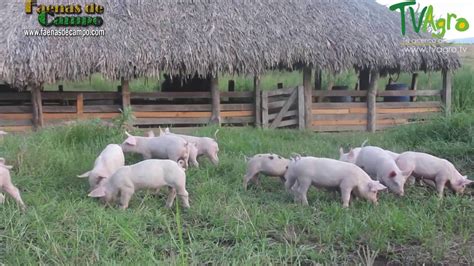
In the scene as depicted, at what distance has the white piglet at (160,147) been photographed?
557cm

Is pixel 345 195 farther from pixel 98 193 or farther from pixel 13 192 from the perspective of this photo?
pixel 13 192

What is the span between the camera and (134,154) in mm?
6156

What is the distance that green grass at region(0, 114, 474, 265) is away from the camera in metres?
3.26

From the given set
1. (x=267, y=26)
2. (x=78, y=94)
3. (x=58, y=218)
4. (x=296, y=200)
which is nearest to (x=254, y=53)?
(x=267, y=26)

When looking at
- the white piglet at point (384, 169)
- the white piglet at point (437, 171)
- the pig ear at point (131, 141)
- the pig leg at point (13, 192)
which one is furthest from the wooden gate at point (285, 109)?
the pig leg at point (13, 192)

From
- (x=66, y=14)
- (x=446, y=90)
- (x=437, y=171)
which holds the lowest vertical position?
(x=437, y=171)

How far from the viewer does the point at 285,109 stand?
10.8 m

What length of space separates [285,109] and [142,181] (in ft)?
22.5

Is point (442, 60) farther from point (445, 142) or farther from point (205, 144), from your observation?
point (205, 144)

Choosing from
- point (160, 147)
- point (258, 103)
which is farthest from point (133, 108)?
point (160, 147)

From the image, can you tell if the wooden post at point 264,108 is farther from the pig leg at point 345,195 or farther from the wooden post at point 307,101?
the pig leg at point 345,195

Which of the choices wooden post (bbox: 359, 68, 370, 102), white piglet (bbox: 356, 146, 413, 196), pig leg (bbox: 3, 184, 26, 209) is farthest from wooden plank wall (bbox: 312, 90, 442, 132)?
pig leg (bbox: 3, 184, 26, 209)

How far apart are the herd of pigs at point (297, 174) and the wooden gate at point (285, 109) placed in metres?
5.18

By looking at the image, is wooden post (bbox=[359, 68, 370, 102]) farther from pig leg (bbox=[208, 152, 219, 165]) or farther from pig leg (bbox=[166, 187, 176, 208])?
pig leg (bbox=[166, 187, 176, 208])
